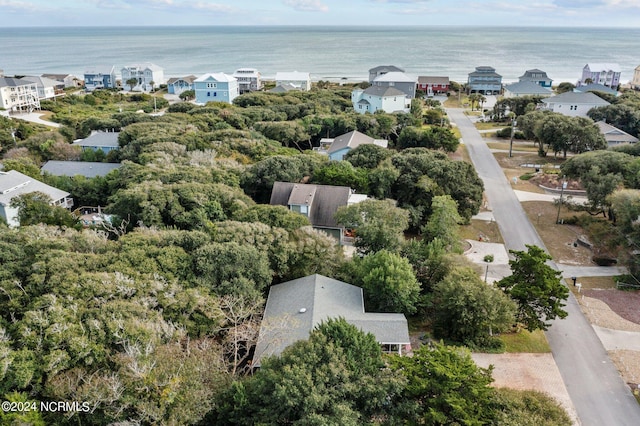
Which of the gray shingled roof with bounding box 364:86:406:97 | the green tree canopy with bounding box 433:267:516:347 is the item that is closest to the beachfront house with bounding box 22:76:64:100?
the gray shingled roof with bounding box 364:86:406:97

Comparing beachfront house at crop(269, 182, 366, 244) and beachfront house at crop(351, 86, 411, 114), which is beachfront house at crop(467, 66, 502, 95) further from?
beachfront house at crop(269, 182, 366, 244)

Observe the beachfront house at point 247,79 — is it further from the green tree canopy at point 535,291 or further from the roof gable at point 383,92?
the green tree canopy at point 535,291

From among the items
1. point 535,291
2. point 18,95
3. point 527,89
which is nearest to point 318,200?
point 535,291

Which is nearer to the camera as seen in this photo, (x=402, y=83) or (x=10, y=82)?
(x=10, y=82)

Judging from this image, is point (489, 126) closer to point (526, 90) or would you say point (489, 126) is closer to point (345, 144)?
point (526, 90)

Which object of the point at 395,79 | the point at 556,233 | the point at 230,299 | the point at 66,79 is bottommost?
the point at 556,233

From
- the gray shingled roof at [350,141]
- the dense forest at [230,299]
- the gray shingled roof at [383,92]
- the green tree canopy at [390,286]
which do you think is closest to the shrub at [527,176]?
the dense forest at [230,299]

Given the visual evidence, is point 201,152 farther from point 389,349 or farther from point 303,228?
point 389,349

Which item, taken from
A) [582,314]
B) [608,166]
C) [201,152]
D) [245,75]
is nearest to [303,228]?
[582,314]
